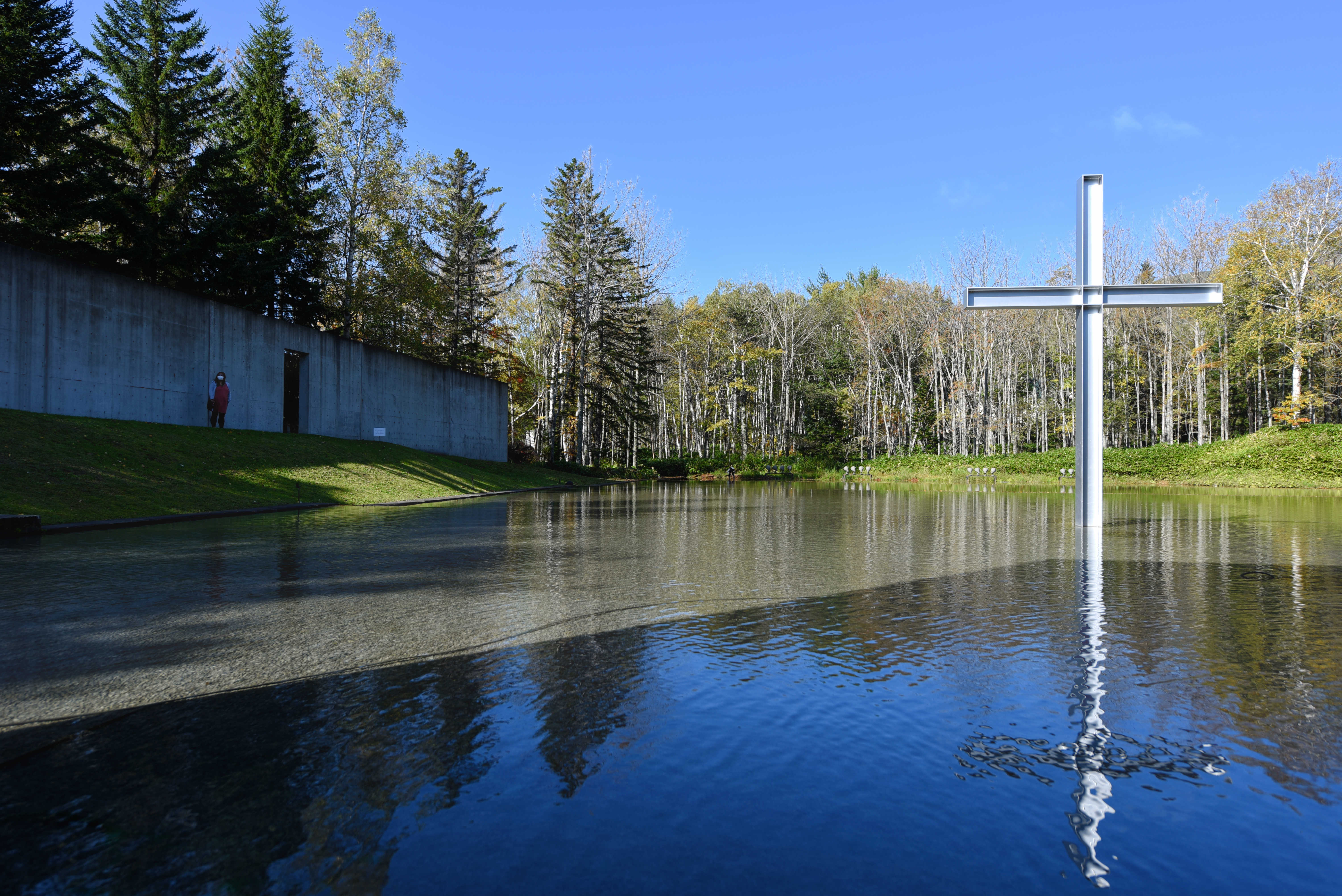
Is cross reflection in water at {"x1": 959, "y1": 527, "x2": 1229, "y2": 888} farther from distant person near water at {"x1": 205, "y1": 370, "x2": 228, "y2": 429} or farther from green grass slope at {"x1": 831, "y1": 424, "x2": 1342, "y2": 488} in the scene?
green grass slope at {"x1": 831, "y1": 424, "x2": 1342, "y2": 488}

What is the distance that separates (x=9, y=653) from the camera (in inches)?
204

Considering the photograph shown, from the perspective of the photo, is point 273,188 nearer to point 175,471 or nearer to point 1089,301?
point 175,471

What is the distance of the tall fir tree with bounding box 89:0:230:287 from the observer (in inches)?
1180

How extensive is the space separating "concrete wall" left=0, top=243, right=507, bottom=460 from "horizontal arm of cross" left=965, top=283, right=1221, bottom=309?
71.5ft

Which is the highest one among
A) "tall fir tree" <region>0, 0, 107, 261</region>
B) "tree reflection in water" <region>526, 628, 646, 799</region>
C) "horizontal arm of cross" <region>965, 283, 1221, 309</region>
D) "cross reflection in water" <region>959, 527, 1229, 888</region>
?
"tall fir tree" <region>0, 0, 107, 261</region>

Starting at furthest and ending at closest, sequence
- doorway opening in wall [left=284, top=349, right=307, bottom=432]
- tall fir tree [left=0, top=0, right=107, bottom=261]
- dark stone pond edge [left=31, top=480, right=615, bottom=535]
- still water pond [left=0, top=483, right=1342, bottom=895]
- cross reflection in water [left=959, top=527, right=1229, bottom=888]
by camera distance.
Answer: doorway opening in wall [left=284, top=349, right=307, bottom=432]
tall fir tree [left=0, top=0, right=107, bottom=261]
dark stone pond edge [left=31, top=480, right=615, bottom=535]
cross reflection in water [left=959, top=527, right=1229, bottom=888]
still water pond [left=0, top=483, right=1342, bottom=895]

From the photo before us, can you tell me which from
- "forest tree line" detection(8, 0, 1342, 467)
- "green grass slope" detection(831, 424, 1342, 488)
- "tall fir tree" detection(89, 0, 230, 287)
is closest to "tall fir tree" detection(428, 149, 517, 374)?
"forest tree line" detection(8, 0, 1342, 467)

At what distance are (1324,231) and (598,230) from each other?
36.9 m

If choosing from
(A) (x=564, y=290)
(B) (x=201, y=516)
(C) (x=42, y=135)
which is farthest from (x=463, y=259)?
(B) (x=201, y=516)

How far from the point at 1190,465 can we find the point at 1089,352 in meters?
28.3

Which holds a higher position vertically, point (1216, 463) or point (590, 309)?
point (590, 309)

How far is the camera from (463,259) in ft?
145

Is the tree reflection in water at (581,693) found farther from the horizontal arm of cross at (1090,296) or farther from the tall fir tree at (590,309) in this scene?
the tall fir tree at (590,309)

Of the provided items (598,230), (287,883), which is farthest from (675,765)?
(598,230)
